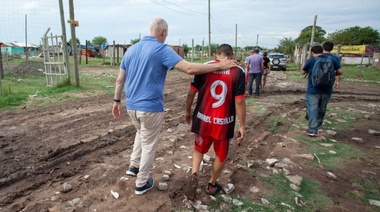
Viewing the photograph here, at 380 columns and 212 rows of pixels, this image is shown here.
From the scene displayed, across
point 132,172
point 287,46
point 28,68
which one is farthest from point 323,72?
point 287,46

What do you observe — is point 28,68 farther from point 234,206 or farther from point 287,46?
point 287,46

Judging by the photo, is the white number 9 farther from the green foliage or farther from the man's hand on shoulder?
the green foliage

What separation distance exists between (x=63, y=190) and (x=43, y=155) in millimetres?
1314

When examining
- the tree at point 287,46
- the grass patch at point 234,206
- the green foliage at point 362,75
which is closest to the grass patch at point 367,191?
the grass patch at point 234,206

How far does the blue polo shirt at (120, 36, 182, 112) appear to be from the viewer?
2.82 m

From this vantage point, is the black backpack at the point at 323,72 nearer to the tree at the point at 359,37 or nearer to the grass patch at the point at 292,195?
the grass patch at the point at 292,195

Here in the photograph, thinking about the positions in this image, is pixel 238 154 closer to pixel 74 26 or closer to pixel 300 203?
pixel 300 203

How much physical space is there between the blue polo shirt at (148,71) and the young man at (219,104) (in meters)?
0.37

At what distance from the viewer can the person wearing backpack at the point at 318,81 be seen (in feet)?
17.3

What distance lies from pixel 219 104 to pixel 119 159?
6.67ft

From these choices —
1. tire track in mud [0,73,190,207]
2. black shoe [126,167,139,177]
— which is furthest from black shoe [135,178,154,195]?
tire track in mud [0,73,190,207]

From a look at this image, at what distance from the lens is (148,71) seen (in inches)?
113

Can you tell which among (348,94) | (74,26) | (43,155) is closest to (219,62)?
(43,155)

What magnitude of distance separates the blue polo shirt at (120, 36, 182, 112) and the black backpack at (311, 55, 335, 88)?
3638 mm
